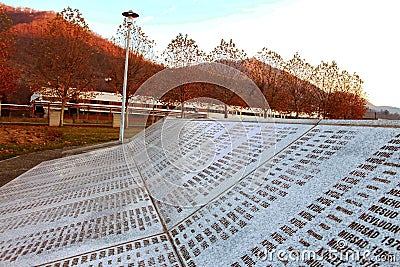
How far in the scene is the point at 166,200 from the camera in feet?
12.4

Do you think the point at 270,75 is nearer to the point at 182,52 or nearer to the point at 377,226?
the point at 182,52

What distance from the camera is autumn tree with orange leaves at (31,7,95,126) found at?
19297mm

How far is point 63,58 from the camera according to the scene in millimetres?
19438

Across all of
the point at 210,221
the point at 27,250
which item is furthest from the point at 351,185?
the point at 27,250

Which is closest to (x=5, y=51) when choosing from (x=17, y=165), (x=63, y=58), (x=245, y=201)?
(x=63, y=58)

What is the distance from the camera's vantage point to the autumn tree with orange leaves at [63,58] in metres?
19.3

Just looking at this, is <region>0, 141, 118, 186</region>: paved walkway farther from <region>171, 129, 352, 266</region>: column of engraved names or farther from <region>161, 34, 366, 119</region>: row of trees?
<region>161, 34, 366, 119</region>: row of trees

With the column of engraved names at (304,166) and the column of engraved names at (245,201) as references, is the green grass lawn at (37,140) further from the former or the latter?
the column of engraved names at (304,166)

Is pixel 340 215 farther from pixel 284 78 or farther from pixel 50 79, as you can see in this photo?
pixel 284 78

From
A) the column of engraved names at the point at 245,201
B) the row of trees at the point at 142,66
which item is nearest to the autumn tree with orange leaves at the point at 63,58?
→ the row of trees at the point at 142,66

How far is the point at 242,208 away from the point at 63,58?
1966 cm

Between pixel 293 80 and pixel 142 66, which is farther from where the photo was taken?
pixel 293 80

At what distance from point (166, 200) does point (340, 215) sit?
2.18m

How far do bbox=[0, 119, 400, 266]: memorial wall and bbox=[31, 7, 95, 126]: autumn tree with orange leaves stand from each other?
16074 millimetres
